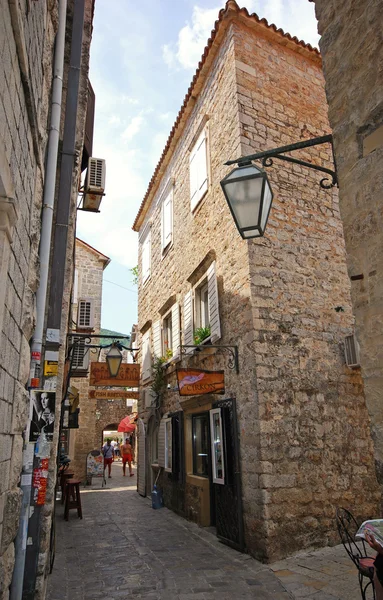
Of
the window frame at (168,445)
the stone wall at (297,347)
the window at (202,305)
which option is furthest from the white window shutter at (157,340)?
the stone wall at (297,347)

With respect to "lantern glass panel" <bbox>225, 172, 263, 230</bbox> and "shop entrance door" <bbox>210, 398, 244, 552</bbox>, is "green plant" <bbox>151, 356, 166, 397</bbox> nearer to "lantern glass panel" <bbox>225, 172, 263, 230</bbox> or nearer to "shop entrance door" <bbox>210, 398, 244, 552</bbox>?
"shop entrance door" <bbox>210, 398, 244, 552</bbox>

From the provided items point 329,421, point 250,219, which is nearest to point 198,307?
point 329,421

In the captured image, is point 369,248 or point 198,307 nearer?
point 369,248

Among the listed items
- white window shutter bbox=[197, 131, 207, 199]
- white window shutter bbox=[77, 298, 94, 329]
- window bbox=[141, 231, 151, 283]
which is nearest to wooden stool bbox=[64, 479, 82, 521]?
window bbox=[141, 231, 151, 283]

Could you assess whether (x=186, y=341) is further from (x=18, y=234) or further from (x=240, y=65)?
(x=18, y=234)

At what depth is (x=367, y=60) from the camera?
9.42ft

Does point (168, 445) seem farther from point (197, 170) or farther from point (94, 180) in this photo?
point (197, 170)

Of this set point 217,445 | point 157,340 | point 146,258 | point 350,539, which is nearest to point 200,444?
point 217,445

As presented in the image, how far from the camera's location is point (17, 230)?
313 cm

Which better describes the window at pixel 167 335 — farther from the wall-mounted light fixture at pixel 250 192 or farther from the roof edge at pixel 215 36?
the wall-mounted light fixture at pixel 250 192

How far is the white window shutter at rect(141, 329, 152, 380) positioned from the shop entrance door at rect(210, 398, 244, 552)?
4975 millimetres

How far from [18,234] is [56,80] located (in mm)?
2621

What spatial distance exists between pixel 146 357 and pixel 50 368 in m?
8.04

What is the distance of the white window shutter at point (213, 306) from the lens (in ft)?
25.3
